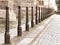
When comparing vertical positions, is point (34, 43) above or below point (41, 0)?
below

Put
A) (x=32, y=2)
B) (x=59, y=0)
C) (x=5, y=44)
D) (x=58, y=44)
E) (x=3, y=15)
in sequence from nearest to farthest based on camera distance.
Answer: (x=5, y=44) → (x=58, y=44) → (x=3, y=15) → (x=32, y=2) → (x=59, y=0)

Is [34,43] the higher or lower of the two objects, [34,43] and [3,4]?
the lower

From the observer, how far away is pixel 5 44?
21.0 feet

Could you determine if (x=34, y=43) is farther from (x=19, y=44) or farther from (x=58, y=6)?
(x=58, y=6)

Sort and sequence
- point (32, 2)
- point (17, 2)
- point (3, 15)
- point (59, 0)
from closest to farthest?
Answer: 1. point (3, 15)
2. point (17, 2)
3. point (32, 2)
4. point (59, 0)

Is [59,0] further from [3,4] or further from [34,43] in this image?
[34,43]

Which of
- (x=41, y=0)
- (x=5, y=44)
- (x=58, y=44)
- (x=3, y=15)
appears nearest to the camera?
(x=5, y=44)

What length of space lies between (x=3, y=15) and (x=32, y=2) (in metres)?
12.4

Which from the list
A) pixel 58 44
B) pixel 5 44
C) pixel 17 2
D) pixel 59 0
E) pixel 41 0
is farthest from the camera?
pixel 59 0

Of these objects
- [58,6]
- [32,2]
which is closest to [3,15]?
[32,2]

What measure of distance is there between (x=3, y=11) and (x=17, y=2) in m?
8.60

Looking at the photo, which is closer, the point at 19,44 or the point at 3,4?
the point at 19,44

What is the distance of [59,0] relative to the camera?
230 feet

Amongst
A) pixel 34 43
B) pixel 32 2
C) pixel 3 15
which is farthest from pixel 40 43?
pixel 32 2
